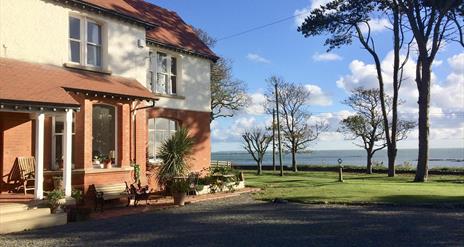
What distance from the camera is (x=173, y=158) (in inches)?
696

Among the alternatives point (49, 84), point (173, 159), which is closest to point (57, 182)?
point (49, 84)

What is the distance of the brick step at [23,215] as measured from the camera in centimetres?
1135

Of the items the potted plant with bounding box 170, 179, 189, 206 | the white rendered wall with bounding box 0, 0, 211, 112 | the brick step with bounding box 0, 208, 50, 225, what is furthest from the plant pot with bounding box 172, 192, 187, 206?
the white rendered wall with bounding box 0, 0, 211, 112

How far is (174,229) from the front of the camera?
37.0 feet

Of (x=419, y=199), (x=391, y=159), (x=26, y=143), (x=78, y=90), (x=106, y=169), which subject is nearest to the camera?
(x=78, y=90)

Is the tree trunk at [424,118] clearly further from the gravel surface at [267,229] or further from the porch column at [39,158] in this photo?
the porch column at [39,158]

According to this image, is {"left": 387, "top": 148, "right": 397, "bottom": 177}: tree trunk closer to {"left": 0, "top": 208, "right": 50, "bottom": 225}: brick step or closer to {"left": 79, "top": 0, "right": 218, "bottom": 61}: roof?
{"left": 79, "top": 0, "right": 218, "bottom": 61}: roof

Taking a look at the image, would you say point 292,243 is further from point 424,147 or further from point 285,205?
point 424,147

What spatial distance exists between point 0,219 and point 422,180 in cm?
2203

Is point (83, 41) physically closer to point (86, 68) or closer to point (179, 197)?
point (86, 68)

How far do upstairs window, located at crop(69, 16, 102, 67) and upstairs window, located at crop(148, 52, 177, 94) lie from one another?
375 centimetres

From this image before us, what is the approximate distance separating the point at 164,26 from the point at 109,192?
1024 cm

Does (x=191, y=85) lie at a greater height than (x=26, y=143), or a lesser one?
greater

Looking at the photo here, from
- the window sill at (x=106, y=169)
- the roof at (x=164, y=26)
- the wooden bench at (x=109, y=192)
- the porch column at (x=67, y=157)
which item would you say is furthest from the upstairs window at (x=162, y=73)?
the porch column at (x=67, y=157)
